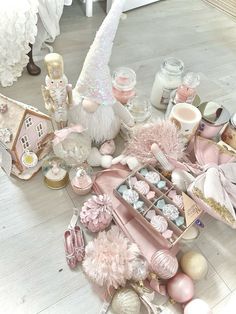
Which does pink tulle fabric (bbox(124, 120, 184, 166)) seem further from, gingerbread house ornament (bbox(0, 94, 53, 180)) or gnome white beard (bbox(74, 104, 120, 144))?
gingerbread house ornament (bbox(0, 94, 53, 180))

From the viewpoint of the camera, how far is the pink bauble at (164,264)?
0.65 m

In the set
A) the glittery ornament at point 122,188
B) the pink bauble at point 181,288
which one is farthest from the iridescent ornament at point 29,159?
the pink bauble at point 181,288

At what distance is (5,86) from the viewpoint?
1.07 m

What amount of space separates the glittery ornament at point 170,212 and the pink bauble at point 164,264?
8 centimetres

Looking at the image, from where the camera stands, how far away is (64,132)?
0.78 m

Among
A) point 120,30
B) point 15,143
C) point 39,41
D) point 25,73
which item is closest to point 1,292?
point 15,143

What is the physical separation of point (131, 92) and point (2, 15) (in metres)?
0.47

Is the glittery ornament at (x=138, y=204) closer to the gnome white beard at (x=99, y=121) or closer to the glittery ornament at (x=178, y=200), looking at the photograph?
the glittery ornament at (x=178, y=200)

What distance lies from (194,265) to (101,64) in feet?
1.64

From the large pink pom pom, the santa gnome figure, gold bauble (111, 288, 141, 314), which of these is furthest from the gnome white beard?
gold bauble (111, 288, 141, 314)

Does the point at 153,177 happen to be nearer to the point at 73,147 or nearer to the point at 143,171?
the point at 143,171

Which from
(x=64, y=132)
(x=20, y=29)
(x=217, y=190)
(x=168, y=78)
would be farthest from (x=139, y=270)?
(x=20, y=29)

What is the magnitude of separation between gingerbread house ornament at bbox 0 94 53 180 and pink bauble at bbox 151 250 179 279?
0.40 metres

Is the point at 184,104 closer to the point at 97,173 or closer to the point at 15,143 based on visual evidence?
the point at 97,173
